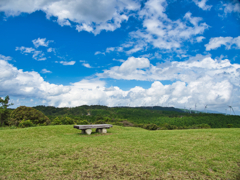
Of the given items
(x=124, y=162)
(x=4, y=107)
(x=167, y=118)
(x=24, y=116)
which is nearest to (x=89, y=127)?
(x=124, y=162)

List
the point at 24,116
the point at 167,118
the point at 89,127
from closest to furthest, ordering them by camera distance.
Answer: the point at 89,127 → the point at 24,116 → the point at 167,118

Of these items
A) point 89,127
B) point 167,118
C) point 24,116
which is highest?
point 24,116

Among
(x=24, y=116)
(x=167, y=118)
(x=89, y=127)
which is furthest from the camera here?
(x=167, y=118)

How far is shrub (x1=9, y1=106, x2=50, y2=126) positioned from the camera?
2858 centimetres

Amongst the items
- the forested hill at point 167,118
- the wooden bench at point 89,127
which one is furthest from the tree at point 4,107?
the wooden bench at point 89,127

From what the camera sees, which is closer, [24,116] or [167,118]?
[24,116]

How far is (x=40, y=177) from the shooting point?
19.3 feet

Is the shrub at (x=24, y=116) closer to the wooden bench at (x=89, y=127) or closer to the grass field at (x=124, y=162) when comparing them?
the wooden bench at (x=89, y=127)

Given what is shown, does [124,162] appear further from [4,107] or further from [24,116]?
[4,107]

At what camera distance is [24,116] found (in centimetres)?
2898

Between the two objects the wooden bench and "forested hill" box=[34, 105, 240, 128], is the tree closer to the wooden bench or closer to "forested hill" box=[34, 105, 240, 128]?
"forested hill" box=[34, 105, 240, 128]

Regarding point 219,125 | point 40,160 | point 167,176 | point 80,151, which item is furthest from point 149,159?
point 219,125

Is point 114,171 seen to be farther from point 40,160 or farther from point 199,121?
point 199,121

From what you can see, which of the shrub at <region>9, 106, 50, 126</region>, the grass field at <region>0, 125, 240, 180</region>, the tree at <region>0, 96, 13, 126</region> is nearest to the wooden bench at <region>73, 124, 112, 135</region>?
the grass field at <region>0, 125, 240, 180</region>
